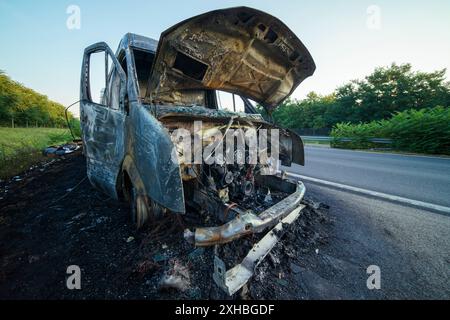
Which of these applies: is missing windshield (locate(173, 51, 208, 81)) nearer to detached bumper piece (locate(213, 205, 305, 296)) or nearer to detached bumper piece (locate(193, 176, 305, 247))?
detached bumper piece (locate(193, 176, 305, 247))

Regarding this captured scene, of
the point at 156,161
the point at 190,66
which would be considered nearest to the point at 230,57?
the point at 190,66

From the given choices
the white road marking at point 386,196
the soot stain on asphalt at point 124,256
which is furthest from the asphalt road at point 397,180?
the soot stain on asphalt at point 124,256

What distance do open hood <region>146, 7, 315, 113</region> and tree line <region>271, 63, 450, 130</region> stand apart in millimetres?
22894

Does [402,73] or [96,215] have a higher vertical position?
[402,73]

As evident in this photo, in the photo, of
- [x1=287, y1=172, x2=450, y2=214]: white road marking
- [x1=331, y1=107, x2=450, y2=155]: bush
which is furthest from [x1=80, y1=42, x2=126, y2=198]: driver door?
[x1=331, y1=107, x2=450, y2=155]: bush

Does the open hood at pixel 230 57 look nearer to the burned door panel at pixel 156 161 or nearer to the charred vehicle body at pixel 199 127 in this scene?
the charred vehicle body at pixel 199 127

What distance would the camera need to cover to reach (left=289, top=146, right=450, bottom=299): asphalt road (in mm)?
1594

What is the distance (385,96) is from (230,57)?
31.7 meters

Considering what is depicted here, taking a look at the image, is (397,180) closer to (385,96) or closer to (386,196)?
(386,196)

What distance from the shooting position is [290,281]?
5.39ft
